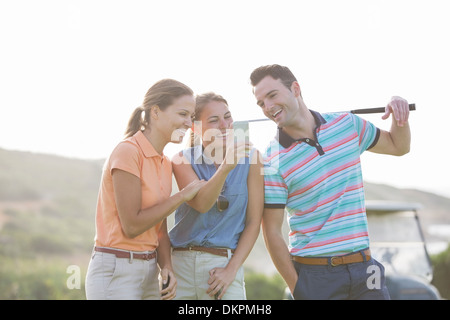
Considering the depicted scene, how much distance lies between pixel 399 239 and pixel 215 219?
5572mm

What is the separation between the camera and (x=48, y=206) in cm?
2825

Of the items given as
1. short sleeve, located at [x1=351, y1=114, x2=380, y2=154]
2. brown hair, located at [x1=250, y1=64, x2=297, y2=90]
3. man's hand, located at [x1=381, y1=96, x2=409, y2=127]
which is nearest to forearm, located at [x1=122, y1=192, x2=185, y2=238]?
brown hair, located at [x1=250, y1=64, x2=297, y2=90]

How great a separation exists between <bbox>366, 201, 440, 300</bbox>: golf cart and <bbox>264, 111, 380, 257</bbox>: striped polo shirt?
4629 mm

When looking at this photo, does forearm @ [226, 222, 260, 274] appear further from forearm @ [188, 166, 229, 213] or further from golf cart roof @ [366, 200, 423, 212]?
golf cart roof @ [366, 200, 423, 212]

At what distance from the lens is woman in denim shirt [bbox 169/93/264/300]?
308 cm

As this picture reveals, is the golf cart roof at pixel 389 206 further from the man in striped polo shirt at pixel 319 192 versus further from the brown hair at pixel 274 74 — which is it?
the brown hair at pixel 274 74

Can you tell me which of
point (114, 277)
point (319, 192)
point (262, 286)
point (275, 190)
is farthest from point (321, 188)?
point (262, 286)

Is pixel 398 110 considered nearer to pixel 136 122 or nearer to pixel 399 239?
pixel 136 122

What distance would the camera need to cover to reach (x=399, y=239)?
8070 millimetres

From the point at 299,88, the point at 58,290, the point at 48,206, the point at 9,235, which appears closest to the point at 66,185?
the point at 48,206

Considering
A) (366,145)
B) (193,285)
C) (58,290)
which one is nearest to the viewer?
(193,285)
